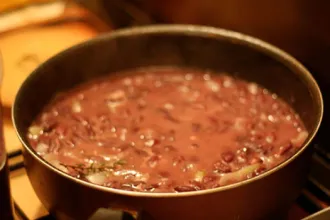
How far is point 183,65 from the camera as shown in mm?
1494

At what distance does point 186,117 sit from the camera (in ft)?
4.26

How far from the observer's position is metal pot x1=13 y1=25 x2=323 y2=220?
0.91m

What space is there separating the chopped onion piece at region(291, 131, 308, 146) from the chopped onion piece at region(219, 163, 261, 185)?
135mm

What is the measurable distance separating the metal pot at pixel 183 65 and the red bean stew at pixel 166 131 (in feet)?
0.11

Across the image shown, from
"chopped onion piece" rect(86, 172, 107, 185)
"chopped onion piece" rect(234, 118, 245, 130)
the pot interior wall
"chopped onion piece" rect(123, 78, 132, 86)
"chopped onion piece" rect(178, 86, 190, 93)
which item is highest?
the pot interior wall

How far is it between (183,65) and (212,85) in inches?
4.4

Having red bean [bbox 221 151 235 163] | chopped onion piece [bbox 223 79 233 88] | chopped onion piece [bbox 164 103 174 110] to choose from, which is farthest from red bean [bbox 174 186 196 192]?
chopped onion piece [bbox 223 79 233 88]

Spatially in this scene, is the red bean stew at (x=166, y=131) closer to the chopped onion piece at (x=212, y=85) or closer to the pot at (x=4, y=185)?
the chopped onion piece at (x=212, y=85)

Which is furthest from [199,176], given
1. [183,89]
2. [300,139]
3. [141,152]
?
[183,89]

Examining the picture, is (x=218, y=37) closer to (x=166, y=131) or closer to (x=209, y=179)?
(x=166, y=131)

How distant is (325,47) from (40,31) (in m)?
0.87

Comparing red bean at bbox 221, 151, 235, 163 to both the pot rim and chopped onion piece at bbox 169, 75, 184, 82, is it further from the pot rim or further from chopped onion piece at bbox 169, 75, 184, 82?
chopped onion piece at bbox 169, 75, 184, 82

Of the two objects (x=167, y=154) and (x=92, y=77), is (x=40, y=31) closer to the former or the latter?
(x=92, y=77)

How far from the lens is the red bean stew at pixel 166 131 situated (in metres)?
1.10
